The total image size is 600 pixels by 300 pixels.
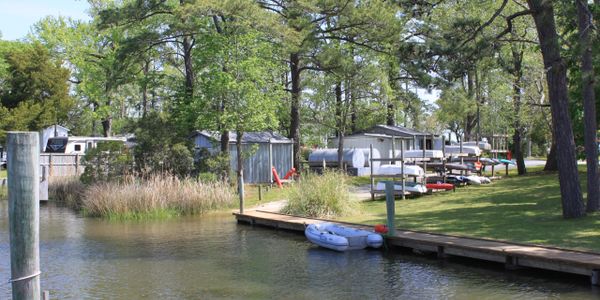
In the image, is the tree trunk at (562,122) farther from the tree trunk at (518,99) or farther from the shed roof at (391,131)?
the shed roof at (391,131)

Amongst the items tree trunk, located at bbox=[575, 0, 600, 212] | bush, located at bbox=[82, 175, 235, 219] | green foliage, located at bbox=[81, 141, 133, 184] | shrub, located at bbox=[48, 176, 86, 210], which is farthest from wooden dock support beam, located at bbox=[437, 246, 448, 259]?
shrub, located at bbox=[48, 176, 86, 210]

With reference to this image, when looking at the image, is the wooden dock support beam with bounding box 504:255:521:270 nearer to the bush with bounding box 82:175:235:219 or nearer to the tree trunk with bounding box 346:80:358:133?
the bush with bounding box 82:175:235:219

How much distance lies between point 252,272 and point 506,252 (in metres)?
4.98

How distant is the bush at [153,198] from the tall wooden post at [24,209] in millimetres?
16166

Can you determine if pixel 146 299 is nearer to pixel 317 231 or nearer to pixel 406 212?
pixel 317 231

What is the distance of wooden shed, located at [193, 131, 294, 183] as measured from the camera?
96.3 feet

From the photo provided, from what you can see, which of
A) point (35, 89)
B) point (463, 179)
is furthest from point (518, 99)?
point (35, 89)

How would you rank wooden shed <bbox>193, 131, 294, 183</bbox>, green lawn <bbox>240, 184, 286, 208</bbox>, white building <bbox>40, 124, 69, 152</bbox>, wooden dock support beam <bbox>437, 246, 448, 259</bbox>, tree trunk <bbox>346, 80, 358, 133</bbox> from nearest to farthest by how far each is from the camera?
wooden dock support beam <bbox>437, 246, 448, 259</bbox>, green lawn <bbox>240, 184, 286, 208</bbox>, wooden shed <bbox>193, 131, 294, 183</bbox>, tree trunk <bbox>346, 80, 358, 133</bbox>, white building <bbox>40, 124, 69, 152</bbox>

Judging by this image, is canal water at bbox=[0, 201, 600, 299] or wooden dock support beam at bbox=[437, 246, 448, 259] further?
wooden dock support beam at bbox=[437, 246, 448, 259]

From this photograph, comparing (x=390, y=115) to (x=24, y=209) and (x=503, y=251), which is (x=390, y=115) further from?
(x=24, y=209)

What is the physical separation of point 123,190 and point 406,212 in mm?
10229

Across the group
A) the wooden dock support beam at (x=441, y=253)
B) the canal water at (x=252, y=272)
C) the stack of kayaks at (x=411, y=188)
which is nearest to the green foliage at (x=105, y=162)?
the canal water at (x=252, y=272)

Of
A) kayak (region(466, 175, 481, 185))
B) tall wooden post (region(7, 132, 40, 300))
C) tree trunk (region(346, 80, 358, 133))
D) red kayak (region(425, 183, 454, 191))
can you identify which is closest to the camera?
tall wooden post (region(7, 132, 40, 300))

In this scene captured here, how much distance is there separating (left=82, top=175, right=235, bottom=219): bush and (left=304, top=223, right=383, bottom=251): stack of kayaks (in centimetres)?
800
